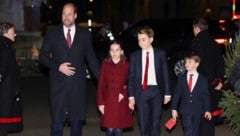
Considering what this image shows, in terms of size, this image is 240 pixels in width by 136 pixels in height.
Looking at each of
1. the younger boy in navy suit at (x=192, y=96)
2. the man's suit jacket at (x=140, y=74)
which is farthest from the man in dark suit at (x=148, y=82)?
the younger boy in navy suit at (x=192, y=96)

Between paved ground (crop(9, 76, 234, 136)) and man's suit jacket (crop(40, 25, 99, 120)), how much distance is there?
6.79 feet

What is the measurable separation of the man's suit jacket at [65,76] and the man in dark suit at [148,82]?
68 cm

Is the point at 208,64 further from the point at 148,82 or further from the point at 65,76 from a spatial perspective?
the point at 65,76

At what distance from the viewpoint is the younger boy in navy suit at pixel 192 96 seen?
342 inches

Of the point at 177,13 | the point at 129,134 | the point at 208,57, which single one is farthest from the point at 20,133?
the point at 177,13

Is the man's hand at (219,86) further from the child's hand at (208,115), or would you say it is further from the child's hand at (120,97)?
the child's hand at (120,97)

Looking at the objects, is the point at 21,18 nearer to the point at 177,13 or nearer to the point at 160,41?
the point at 160,41

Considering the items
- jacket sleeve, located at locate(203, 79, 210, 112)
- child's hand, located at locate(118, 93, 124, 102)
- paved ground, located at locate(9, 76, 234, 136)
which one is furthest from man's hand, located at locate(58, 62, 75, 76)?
paved ground, located at locate(9, 76, 234, 136)

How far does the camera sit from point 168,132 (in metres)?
11.0

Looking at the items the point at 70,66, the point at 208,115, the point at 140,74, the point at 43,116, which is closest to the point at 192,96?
the point at 208,115

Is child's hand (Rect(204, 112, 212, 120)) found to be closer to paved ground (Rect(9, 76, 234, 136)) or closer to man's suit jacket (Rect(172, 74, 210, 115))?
man's suit jacket (Rect(172, 74, 210, 115))

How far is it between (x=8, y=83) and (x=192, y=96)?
2511 mm

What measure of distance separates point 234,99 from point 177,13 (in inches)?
1586

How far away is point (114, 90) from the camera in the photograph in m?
8.54
